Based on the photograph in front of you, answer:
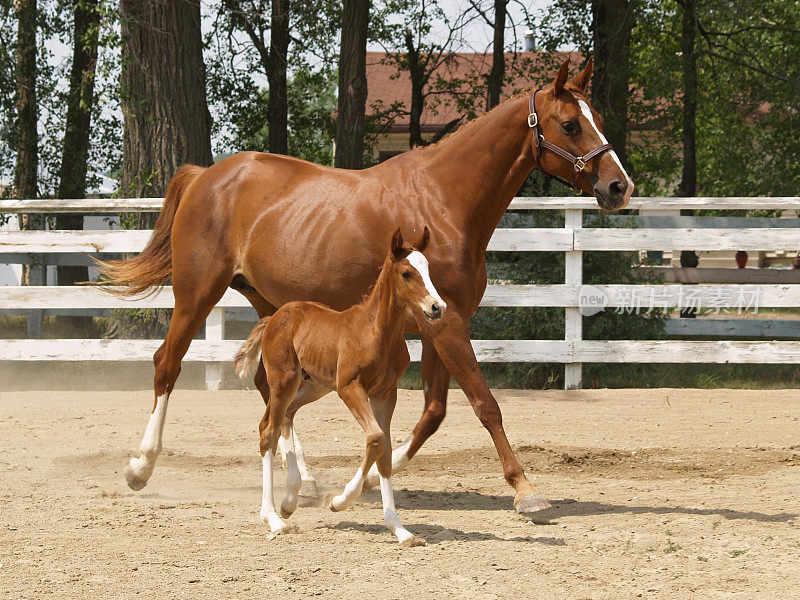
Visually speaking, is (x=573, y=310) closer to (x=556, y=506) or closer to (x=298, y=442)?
(x=556, y=506)

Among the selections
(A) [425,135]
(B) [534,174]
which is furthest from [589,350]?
(A) [425,135]

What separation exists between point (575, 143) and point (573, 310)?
4345 millimetres

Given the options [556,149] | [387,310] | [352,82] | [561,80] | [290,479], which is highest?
[352,82]

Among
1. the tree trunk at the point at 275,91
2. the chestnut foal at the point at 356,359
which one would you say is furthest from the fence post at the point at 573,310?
the tree trunk at the point at 275,91

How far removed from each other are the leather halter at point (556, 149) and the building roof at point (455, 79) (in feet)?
42.7

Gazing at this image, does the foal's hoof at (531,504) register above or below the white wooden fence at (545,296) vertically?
below

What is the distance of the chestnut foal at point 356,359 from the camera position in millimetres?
4297

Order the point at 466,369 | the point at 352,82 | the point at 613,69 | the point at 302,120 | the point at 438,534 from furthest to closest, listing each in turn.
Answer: the point at 302,120, the point at 613,69, the point at 352,82, the point at 466,369, the point at 438,534

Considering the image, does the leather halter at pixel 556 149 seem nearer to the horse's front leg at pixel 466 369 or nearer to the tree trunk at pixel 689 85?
the horse's front leg at pixel 466 369

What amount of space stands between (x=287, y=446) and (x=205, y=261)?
5.61 feet

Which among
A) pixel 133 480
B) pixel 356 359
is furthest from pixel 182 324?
pixel 356 359

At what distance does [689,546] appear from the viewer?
4.22m

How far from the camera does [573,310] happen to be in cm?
927

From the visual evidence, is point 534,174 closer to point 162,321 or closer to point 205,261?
point 162,321
